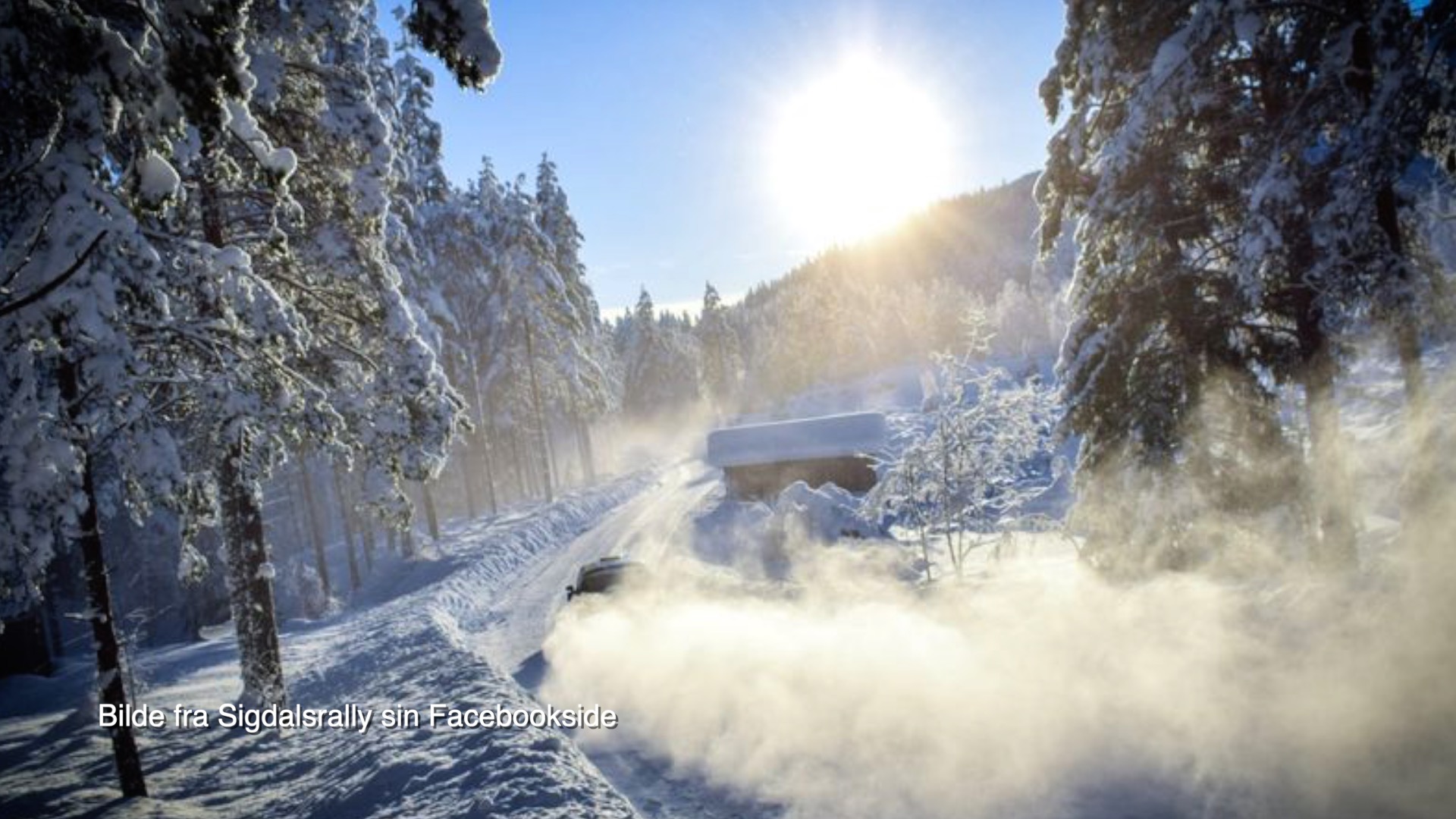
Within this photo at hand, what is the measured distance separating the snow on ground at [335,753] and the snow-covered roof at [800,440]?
2010 cm

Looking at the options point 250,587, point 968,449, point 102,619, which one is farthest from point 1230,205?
point 250,587

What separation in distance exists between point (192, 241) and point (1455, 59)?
43.5 ft

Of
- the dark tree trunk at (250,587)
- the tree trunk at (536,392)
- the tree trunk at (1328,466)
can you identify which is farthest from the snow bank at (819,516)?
the dark tree trunk at (250,587)

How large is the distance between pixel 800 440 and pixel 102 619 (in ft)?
100

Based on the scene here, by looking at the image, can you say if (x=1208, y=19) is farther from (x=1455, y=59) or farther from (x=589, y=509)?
(x=589, y=509)

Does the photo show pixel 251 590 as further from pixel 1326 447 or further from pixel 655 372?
pixel 655 372

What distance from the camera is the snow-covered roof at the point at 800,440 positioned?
34.8 metres

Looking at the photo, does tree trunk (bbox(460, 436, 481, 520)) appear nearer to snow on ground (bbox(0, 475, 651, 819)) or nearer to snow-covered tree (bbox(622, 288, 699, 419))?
snow on ground (bbox(0, 475, 651, 819))

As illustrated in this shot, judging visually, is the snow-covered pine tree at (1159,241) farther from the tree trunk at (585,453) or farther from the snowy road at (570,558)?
the tree trunk at (585,453)

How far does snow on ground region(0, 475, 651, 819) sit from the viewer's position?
750cm

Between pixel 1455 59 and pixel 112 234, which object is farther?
pixel 1455 59

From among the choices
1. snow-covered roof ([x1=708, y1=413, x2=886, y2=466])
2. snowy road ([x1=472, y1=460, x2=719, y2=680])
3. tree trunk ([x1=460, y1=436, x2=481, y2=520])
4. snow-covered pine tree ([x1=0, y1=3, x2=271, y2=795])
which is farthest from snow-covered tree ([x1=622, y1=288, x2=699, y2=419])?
snow-covered pine tree ([x1=0, y1=3, x2=271, y2=795])

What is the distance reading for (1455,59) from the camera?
6.57m

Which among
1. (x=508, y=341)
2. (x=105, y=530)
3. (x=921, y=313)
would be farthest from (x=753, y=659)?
(x=921, y=313)
